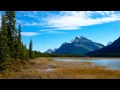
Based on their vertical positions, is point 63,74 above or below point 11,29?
below

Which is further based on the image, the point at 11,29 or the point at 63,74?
the point at 11,29

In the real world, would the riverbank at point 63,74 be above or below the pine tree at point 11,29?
below

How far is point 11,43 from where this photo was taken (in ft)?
123

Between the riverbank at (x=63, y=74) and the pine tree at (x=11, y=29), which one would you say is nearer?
the riverbank at (x=63, y=74)

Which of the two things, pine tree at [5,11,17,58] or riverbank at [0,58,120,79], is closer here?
riverbank at [0,58,120,79]

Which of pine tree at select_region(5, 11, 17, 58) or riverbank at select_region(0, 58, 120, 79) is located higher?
pine tree at select_region(5, 11, 17, 58)
